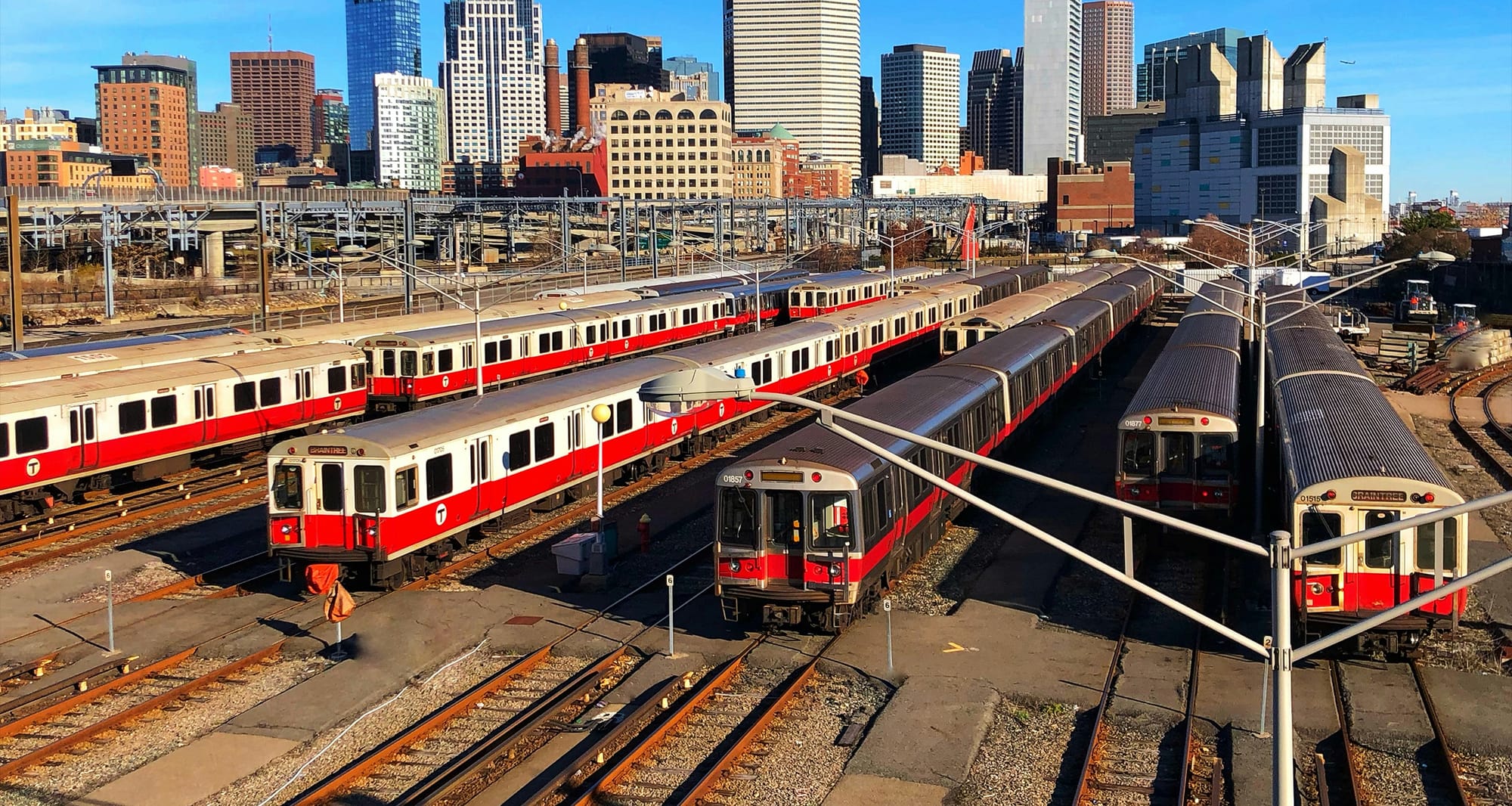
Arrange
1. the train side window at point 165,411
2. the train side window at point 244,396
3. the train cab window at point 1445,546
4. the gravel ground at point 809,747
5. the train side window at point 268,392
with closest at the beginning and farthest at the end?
the gravel ground at point 809,747, the train cab window at point 1445,546, the train side window at point 165,411, the train side window at point 244,396, the train side window at point 268,392

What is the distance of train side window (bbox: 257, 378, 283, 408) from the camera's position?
3144cm

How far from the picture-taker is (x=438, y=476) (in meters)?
22.2

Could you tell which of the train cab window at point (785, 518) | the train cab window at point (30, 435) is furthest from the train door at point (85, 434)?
the train cab window at point (785, 518)

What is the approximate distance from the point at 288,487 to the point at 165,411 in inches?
365

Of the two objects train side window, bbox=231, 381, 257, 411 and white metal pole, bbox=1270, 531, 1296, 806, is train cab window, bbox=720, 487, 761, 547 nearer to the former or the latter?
white metal pole, bbox=1270, 531, 1296, 806

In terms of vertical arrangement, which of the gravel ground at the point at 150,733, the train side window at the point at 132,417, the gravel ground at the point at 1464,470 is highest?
the train side window at the point at 132,417

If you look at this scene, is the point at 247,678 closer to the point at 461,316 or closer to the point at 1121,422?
the point at 1121,422

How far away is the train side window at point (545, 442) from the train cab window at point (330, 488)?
17.0 ft

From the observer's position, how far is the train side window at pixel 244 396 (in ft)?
100

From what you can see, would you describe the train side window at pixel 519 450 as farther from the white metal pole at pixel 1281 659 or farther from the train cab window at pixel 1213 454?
the white metal pole at pixel 1281 659

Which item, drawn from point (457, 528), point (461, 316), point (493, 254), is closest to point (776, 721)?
point (457, 528)

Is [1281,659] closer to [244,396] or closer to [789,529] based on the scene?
[789,529]

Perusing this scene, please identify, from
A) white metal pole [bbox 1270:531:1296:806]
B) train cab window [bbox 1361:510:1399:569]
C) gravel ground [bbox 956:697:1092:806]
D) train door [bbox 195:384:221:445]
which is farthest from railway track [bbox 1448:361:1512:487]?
train door [bbox 195:384:221:445]

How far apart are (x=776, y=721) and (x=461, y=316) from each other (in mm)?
30632
